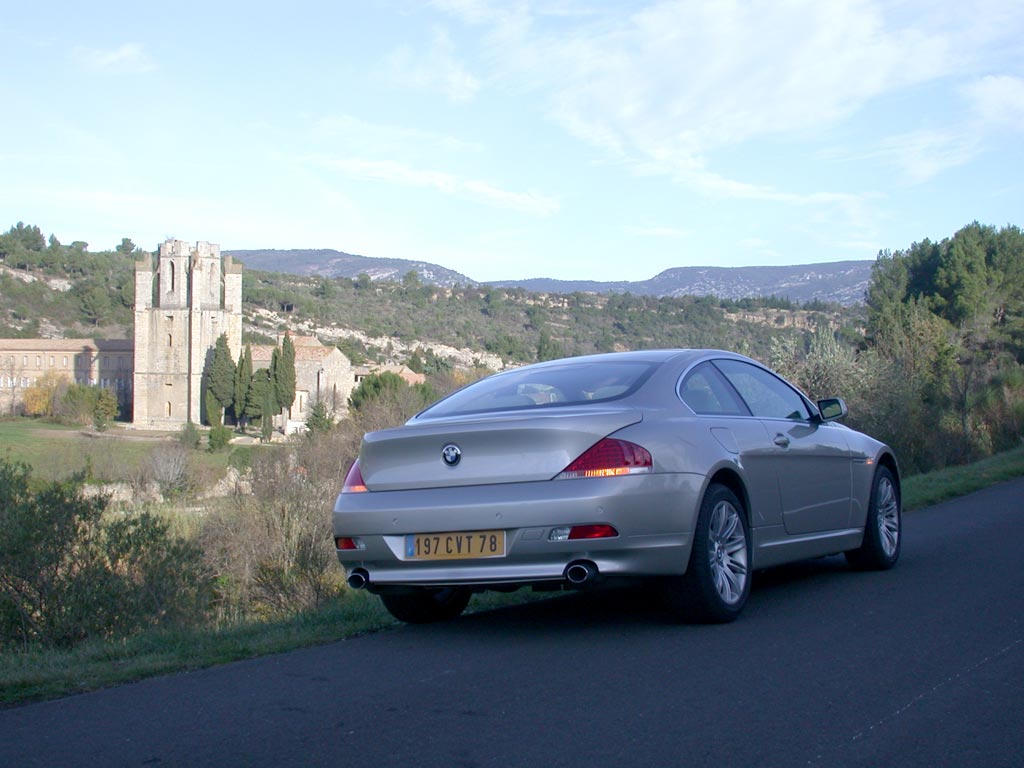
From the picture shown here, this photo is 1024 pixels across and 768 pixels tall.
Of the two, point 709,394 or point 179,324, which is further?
point 179,324

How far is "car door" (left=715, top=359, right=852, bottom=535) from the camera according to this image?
22.3 ft

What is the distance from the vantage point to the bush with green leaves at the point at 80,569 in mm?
11805

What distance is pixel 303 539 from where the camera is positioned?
1959 centimetres

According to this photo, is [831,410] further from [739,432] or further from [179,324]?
[179,324]

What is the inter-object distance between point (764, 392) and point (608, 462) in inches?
88.0

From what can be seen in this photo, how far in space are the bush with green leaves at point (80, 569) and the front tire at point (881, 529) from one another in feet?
22.3

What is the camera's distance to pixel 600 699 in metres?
4.41

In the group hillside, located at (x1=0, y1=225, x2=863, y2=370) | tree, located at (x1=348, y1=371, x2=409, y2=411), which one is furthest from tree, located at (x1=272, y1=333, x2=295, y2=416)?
tree, located at (x1=348, y1=371, x2=409, y2=411)

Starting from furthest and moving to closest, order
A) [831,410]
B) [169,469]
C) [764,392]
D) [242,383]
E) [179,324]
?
[179,324] < [242,383] < [169,469] < [831,410] < [764,392]

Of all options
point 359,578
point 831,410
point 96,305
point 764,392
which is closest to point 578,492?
point 359,578

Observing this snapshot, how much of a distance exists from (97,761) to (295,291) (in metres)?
155

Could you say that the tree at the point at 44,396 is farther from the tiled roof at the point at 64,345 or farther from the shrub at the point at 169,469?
the shrub at the point at 169,469

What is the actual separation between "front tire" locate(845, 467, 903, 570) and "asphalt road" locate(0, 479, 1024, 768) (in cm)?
131

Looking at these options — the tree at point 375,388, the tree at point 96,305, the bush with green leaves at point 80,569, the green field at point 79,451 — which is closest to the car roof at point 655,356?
the bush with green leaves at point 80,569
